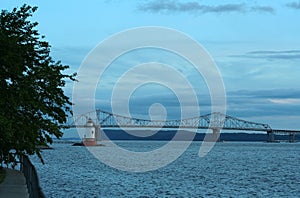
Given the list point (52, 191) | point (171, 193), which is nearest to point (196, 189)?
point (171, 193)

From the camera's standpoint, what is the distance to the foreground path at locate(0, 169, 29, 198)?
29969mm

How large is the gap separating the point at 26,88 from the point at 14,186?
5650 mm

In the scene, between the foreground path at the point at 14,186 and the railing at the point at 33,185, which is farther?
the foreground path at the point at 14,186

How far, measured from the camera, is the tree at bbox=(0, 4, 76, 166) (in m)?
31.0

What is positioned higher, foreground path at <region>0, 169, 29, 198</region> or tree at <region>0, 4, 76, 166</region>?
tree at <region>0, 4, 76, 166</region>

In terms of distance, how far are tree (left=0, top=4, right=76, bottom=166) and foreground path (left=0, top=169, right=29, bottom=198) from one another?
1.58m

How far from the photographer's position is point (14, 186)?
112 ft

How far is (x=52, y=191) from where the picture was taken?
45.4 metres

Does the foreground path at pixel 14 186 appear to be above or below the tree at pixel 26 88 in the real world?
below

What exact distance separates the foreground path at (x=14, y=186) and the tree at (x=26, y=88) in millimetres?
1585

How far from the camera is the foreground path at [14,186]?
29969mm

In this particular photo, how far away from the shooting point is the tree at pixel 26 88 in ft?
102

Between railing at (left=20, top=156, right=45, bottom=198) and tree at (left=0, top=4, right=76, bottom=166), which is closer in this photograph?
railing at (left=20, top=156, right=45, bottom=198)

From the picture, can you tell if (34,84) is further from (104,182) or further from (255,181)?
(255,181)
